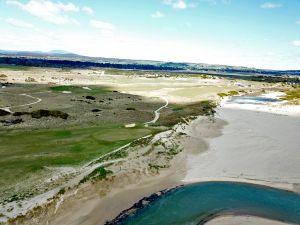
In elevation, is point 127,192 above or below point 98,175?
below

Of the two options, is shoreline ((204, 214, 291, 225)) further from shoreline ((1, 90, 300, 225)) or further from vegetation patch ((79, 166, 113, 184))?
vegetation patch ((79, 166, 113, 184))

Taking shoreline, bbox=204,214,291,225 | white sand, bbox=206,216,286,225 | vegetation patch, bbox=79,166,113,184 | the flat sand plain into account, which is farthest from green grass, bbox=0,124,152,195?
white sand, bbox=206,216,286,225

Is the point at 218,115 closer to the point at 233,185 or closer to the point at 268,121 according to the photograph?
the point at 268,121

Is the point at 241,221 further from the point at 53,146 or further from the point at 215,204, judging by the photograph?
the point at 53,146

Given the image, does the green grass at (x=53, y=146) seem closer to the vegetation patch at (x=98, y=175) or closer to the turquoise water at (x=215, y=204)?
the vegetation patch at (x=98, y=175)

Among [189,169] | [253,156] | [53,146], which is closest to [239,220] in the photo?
[189,169]

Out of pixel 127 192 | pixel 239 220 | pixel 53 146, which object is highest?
pixel 239 220
